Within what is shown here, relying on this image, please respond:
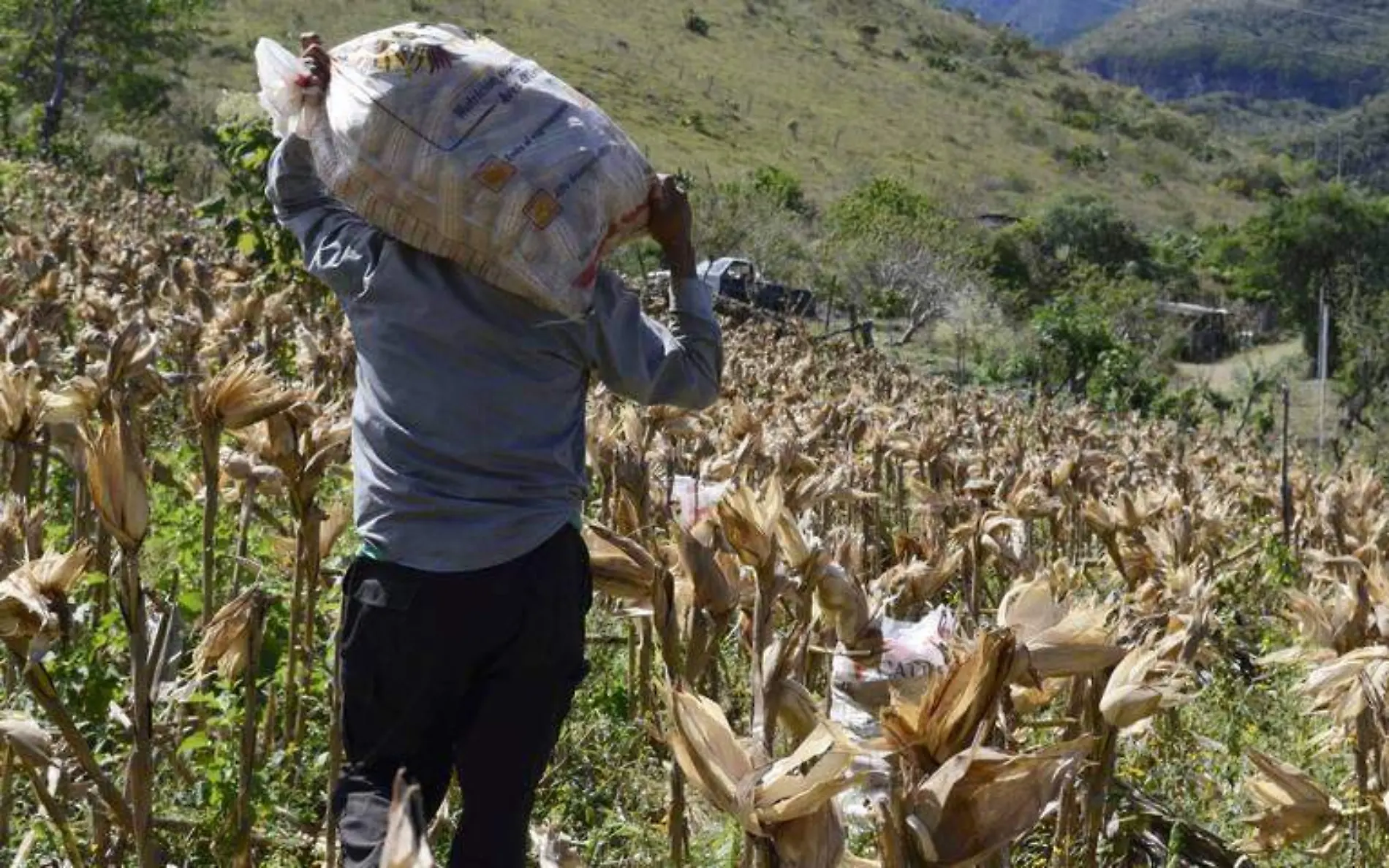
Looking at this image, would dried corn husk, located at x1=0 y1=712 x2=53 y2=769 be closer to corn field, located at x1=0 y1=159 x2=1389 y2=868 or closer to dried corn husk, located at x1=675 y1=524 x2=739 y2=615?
corn field, located at x1=0 y1=159 x2=1389 y2=868

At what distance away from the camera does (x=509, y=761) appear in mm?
2230

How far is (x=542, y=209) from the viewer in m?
2.06

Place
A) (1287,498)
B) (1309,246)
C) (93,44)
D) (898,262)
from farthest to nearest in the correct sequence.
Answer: (1309,246) → (898,262) → (93,44) → (1287,498)

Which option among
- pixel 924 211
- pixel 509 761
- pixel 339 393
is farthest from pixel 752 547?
pixel 924 211

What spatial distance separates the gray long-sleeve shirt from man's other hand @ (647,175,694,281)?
0.11 meters

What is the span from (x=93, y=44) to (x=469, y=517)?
25.8 m

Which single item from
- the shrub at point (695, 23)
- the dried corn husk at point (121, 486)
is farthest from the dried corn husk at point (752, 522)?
the shrub at point (695, 23)

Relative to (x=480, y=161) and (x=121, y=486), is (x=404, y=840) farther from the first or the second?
(x=480, y=161)

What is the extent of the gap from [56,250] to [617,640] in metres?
4.39

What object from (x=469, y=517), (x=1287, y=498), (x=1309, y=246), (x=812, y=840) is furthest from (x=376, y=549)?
(x=1309, y=246)

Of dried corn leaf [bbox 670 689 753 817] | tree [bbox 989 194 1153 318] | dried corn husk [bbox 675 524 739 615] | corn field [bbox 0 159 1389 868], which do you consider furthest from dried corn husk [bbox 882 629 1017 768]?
tree [bbox 989 194 1153 318]

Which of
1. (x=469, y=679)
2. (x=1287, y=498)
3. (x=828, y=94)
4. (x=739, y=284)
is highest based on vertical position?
(x=469, y=679)

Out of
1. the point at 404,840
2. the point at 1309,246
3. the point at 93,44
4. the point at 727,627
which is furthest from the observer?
the point at 1309,246

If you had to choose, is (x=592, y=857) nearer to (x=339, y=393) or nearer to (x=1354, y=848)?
(x=1354, y=848)
